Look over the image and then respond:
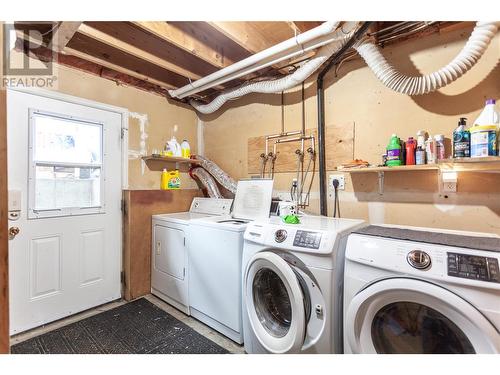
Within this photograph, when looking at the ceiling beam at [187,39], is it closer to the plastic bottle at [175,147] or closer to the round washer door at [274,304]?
the plastic bottle at [175,147]

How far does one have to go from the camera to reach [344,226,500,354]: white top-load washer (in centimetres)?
95

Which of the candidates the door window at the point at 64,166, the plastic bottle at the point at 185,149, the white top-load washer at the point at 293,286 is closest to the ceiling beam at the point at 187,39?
the plastic bottle at the point at 185,149

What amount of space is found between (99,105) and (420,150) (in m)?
2.63

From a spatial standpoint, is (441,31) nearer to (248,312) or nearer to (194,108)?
(248,312)

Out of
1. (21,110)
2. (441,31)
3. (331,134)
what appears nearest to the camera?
(441,31)

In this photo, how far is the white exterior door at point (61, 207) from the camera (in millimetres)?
1890

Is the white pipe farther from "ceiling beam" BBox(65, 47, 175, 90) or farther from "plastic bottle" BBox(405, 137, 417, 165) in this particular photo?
"plastic bottle" BBox(405, 137, 417, 165)

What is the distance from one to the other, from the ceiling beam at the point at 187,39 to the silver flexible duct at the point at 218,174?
1056mm

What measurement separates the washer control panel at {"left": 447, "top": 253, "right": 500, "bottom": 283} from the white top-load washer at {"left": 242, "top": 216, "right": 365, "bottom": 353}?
1.61ft


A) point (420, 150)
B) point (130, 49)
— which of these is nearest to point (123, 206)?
point (130, 49)

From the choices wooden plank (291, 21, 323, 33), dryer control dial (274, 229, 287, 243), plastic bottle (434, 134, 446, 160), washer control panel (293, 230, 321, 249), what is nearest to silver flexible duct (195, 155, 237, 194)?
dryer control dial (274, 229, 287, 243)

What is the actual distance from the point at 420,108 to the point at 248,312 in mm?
1805

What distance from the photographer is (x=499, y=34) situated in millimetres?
1483
